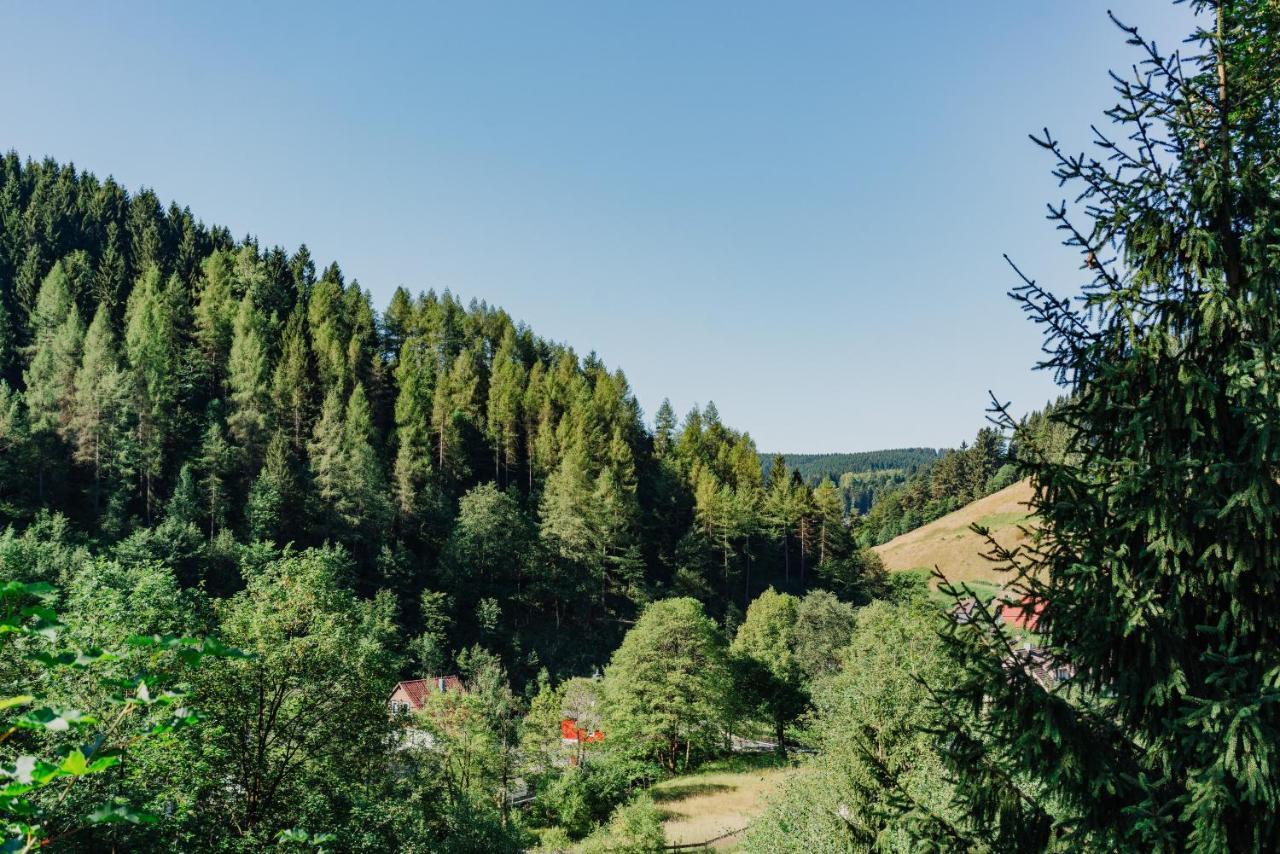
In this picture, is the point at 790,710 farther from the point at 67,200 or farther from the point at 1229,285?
the point at 67,200

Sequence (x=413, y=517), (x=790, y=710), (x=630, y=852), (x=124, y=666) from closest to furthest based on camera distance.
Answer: (x=124, y=666) < (x=630, y=852) < (x=790, y=710) < (x=413, y=517)

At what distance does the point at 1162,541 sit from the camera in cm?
537

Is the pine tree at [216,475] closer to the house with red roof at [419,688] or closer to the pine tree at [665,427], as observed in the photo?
the house with red roof at [419,688]

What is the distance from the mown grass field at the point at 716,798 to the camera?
3010cm

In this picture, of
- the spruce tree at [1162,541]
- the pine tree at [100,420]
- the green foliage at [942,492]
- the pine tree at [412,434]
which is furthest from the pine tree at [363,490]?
the green foliage at [942,492]

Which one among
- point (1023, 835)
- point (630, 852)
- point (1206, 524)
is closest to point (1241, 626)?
point (1206, 524)

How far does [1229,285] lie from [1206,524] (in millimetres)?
2025

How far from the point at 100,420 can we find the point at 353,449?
1801cm

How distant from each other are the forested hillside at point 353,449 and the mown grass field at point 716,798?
2118cm

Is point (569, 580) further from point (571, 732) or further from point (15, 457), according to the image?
point (15, 457)

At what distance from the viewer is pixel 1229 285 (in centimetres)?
574

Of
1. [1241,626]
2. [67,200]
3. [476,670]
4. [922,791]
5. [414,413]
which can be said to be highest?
[67,200]

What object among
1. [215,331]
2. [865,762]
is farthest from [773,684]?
[215,331]

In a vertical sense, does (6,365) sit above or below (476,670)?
above
